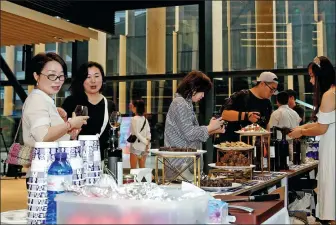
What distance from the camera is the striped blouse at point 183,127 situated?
2.72m

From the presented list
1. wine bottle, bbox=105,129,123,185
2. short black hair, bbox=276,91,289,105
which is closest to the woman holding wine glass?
wine bottle, bbox=105,129,123,185

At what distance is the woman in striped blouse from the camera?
271 centimetres

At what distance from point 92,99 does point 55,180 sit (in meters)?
1.66

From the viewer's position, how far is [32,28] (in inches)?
202

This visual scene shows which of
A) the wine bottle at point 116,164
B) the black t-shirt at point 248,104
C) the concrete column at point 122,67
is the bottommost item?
the wine bottle at point 116,164

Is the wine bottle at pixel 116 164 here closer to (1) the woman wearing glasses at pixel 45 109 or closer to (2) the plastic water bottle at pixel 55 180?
(1) the woman wearing glasses at pixel 45 109

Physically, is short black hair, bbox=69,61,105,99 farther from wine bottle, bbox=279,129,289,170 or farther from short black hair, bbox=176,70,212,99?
wine bottle, bbox=279,129,289,170

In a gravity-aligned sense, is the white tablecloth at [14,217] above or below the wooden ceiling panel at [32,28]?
below

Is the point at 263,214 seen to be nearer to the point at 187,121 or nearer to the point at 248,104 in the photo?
the point at 187,121

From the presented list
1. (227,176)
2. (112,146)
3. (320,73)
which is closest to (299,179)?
(320,73)

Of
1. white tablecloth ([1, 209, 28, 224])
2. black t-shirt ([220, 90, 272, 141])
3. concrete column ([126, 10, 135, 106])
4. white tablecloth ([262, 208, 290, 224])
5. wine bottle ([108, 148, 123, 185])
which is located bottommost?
white tablecloth ([262, 208, 290, 224])

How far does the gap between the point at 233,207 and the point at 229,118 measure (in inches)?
89.2

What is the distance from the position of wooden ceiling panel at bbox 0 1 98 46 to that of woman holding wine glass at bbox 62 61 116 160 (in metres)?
1.70

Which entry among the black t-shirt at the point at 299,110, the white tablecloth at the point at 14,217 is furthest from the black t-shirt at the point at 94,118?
the black t-shirt at the point at 299,110
